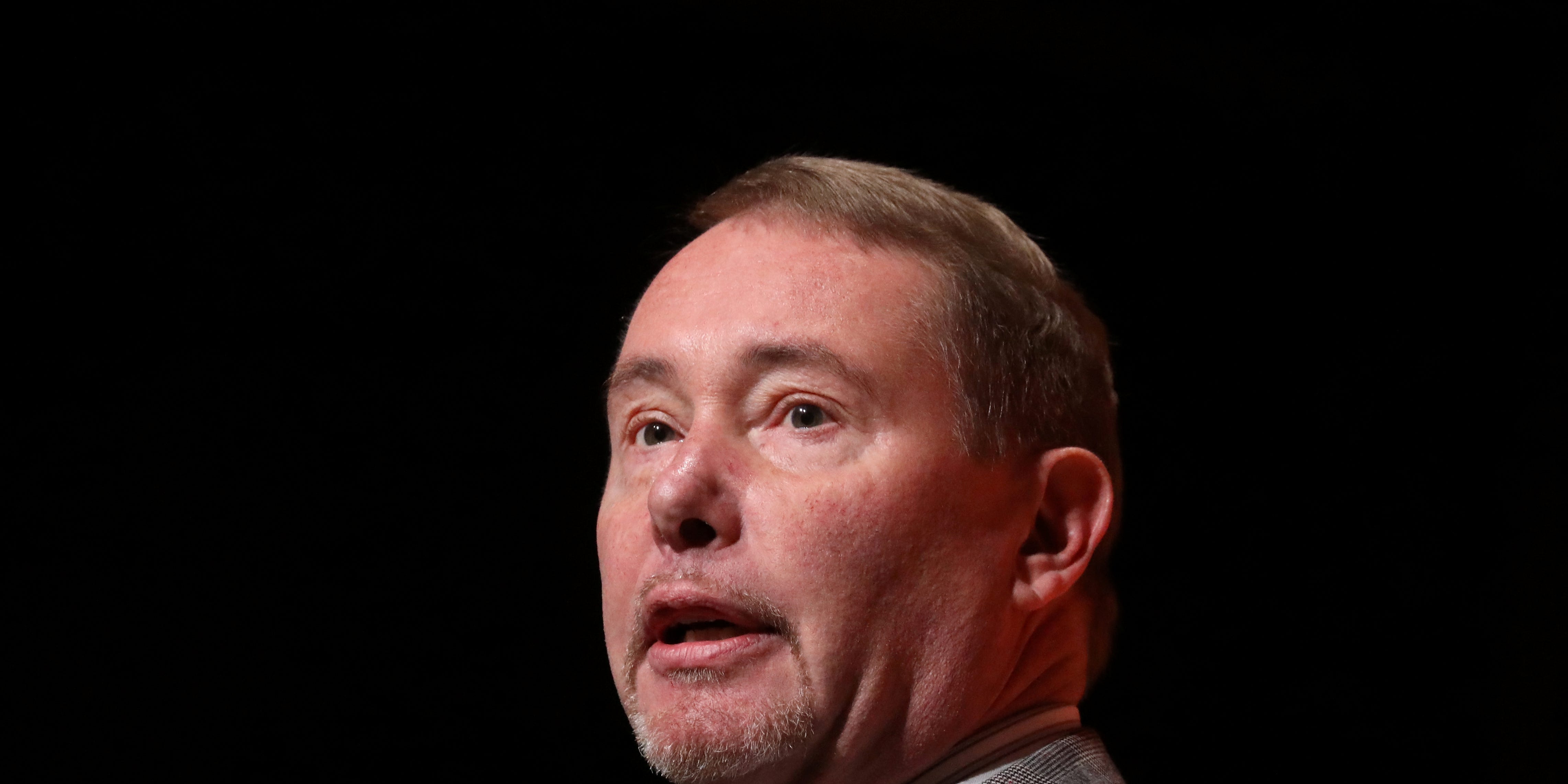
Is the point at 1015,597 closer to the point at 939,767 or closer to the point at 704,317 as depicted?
the point at 939,767

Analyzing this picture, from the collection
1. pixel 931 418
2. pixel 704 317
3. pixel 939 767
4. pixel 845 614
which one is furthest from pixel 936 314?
pixel 939 767

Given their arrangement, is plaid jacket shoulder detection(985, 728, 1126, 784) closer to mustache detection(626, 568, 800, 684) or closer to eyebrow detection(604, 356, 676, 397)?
mustache detection(626, 568, 800, 684)

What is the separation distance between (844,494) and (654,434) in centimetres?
35

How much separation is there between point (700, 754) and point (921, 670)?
27 centimetres

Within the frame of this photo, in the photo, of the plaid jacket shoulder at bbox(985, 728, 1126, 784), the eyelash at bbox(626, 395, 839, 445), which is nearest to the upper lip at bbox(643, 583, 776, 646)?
the eyelash at bbox(626, 395, 839, 445)

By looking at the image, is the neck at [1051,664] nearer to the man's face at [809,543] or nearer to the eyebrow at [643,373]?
the man's face at [809,543]

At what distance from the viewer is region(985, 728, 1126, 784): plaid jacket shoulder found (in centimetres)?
173

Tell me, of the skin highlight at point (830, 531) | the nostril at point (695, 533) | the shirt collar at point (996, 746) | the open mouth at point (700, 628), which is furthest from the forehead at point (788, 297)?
the shirt collar at point (996, 746)

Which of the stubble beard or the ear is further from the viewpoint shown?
the ear

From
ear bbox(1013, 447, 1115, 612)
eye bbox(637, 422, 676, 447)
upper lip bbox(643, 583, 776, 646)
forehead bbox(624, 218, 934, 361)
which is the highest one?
forehead bbox(624, 218, 934, 361)

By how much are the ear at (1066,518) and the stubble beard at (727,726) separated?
13.6 inches

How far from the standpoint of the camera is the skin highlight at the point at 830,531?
1.68 m

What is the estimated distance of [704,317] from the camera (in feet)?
6.05

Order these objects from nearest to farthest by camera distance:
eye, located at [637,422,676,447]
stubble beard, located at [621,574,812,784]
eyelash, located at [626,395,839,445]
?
1. stubble beard, located at [621,574,812,784]
2. eyelash, located at [626,395,839,445]
3. eye, located at [637,422,676,447]
